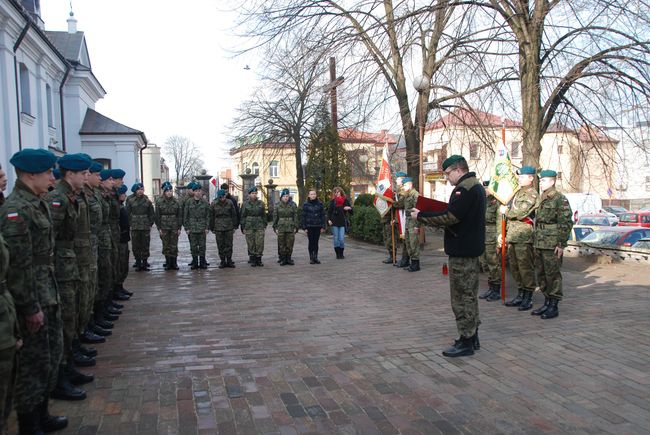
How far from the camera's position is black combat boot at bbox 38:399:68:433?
3732 mm

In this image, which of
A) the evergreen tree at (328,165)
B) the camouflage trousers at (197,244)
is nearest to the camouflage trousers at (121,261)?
the camouflage trousers at (197,244)

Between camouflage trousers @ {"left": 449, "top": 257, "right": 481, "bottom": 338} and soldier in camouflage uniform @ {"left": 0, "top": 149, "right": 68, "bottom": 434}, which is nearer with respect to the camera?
soldier in camouflage uniform @ {"left": 0, "top": 149, "right": 68, "bottom": 434}

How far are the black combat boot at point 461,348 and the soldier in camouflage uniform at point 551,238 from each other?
1.99m

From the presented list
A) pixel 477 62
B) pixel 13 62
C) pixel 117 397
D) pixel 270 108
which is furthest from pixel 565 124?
pixel 270 108

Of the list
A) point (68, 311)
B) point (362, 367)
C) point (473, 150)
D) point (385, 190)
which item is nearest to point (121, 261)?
point (68, 311)

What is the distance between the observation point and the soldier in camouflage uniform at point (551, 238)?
6984 mm

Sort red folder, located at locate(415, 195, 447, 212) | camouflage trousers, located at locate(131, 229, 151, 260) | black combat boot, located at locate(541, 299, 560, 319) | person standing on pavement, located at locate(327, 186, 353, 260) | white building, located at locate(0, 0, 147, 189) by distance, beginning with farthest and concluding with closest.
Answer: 1. white building, located at locate(0, 0, 147, 189)
2. person standing on pavement, located at locate(327, 186, 353, 260)
3. camouflage trousers, located at locate(131, 229, 151, 260)
4. black combat boot, located at locate(541, 299, 560, 319)
5. red folder, located at locate(415, 195, 447, 212)

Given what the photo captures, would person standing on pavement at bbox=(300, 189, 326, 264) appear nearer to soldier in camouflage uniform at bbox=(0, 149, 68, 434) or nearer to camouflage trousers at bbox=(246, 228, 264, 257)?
camouflage trousers at bbox=(246, 228, 264, 257)

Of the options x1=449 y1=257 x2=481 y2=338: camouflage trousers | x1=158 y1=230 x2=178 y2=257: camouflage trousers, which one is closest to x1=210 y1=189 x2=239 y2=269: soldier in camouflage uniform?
x1=158 y1=230 x2=178 y2=257: camouflage trousers

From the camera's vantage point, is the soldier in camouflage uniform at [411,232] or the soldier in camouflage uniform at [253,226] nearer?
the soldier in camouflage uniform at [411,232]

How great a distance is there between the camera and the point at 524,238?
7.51m

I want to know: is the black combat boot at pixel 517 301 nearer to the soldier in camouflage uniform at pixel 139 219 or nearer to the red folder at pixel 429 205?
the red folder at pixel 429 205

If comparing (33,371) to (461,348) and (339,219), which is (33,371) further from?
(339,219)

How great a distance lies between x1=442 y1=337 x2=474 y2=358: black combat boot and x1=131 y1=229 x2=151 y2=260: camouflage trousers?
26.5ft
